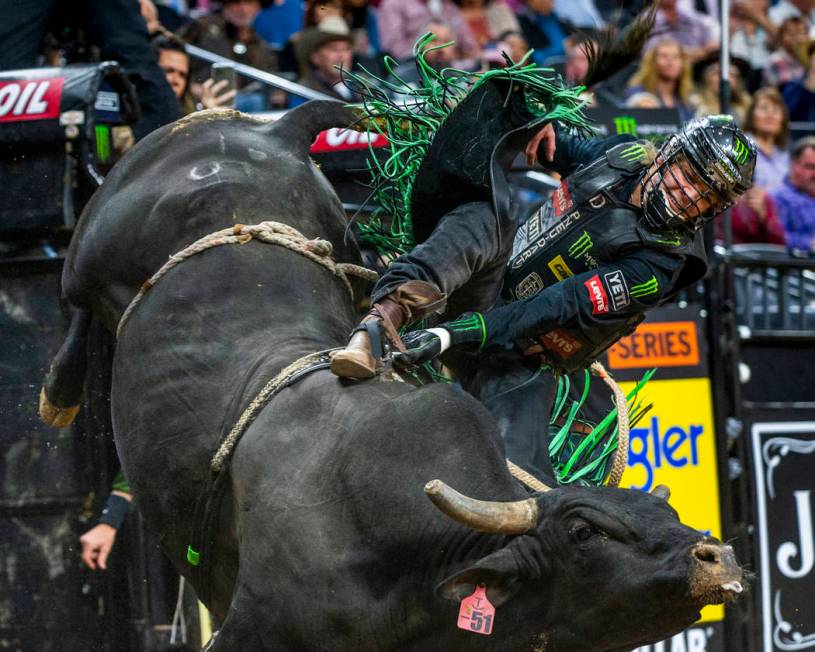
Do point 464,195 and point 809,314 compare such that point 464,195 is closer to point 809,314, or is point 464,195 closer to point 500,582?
point 500,582

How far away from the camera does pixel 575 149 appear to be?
180 inches

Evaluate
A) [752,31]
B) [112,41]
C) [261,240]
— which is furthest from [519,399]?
[752,31]

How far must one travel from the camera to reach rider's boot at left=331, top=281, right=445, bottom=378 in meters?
3.68

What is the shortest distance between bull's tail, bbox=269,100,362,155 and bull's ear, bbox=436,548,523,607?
1.83 metres

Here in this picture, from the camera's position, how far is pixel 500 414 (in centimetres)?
421

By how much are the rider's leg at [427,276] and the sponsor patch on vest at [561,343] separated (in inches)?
10.3

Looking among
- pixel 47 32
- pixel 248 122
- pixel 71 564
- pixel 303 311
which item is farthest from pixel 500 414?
pixel 47 32

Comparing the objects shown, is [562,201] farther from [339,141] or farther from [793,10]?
[793,10]

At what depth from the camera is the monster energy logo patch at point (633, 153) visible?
4352 mm

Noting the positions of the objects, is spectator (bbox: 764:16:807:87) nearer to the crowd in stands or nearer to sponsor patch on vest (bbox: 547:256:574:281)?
the crowd in stands

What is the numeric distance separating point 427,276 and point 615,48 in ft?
3.10

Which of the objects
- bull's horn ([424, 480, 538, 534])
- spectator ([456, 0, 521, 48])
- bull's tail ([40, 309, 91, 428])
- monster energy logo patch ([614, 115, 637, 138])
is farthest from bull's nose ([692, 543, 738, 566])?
spectator ([456, 0, 521, 48])

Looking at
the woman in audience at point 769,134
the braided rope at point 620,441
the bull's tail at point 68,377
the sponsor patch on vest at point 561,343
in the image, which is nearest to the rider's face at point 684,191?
the sponsor patch on vest at point 561,343

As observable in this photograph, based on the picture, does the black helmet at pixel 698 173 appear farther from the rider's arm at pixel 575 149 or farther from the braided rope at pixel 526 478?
the braided rope at pixel 526 478
